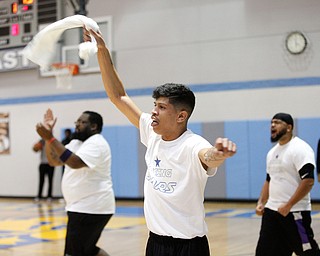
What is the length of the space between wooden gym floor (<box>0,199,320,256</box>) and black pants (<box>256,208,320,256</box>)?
225 cm

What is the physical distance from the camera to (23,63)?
1955cm

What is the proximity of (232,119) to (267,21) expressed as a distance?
2.86m

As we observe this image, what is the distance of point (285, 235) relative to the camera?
668 cm

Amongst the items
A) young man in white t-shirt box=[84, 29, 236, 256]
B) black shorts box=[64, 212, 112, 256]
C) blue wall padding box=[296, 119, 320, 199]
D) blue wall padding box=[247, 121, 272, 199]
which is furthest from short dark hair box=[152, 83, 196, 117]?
blue wall padding box=[247, 121, 272, 199]

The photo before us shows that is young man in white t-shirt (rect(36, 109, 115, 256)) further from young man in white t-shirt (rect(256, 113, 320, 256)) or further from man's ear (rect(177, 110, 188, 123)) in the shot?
man's ear (rect(177, 110, 188, 123))

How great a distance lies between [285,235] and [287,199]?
40cm

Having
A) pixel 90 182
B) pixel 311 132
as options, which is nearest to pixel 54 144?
pixel 90 182

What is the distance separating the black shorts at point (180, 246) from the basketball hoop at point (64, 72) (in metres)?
13.9

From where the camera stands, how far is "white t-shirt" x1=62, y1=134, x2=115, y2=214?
717cm

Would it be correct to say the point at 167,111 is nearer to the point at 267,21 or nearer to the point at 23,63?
the point at 267,21

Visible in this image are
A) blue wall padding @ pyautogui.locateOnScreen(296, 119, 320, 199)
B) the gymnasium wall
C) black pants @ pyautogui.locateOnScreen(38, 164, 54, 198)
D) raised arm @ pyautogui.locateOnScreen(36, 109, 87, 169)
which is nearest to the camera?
raised arm @ pyautogui.locateOnScreen(36, 109, 87, 169)

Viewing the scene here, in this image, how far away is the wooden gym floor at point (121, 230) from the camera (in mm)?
9607

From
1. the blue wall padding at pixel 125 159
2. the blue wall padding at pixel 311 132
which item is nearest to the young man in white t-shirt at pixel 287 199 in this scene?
the blue wall padding at pixel 311 132

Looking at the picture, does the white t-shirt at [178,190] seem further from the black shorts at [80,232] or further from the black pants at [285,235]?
the black shorts at [80,232]
